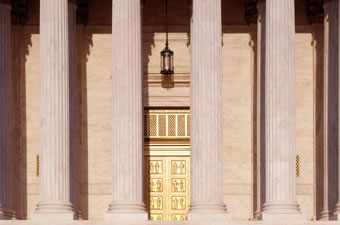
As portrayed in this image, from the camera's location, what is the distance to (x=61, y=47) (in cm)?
4244

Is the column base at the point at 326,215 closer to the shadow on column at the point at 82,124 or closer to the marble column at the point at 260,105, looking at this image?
the marble column at the point at 260,105

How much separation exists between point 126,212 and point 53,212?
3334 mm

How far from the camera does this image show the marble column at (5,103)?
44750 millimetres

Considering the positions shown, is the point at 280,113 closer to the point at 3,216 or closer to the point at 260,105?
the point at 260,105

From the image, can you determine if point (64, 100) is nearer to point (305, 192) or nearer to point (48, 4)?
point (48, 4)

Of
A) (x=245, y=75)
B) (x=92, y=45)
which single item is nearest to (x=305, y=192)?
(x=245, y=75)

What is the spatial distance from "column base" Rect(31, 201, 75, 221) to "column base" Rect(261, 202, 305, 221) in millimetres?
9033

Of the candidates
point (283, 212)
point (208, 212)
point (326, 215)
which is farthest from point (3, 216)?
point (326, 215)

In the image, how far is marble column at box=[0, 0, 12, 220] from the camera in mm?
44750

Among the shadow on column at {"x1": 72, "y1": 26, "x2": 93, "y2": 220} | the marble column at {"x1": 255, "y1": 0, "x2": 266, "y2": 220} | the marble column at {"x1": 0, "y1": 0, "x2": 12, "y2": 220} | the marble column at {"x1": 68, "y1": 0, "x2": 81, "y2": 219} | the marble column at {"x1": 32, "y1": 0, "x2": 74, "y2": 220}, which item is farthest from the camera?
the shadow on column at {"x1": 72, "y1": 26, "x2": 93, "y2": 220}

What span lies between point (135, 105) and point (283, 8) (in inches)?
329

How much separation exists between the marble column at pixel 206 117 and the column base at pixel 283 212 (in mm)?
1978

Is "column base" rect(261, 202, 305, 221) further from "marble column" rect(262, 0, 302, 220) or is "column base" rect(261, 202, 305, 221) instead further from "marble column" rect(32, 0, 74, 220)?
"marble column" rect(32, 0, 74, 220)

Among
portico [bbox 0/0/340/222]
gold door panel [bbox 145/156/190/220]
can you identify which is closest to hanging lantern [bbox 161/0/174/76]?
portico [bbox 0/0/340/222]
